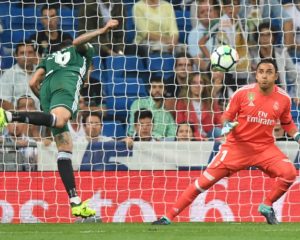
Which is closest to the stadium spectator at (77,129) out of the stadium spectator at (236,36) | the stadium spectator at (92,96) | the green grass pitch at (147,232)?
the stadium spectator at (92,96)

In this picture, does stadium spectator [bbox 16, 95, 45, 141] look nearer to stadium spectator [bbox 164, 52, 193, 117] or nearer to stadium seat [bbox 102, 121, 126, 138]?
stadium seat [bbox 102, 121, 126, 138]

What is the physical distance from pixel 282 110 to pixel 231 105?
51 cm

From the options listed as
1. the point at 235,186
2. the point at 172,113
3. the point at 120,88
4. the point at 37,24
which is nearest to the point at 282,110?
the point at 235,186

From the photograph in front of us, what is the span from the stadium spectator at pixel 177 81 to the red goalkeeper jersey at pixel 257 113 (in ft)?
9.43

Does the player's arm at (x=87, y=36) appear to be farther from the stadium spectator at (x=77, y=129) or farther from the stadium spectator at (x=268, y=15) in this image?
the stadium spectator at (x=268, y=15)

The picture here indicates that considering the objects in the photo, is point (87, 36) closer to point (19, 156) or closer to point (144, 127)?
point (19, 156)

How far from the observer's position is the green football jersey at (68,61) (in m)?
9.30

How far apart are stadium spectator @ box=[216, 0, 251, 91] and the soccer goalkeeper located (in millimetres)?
3524

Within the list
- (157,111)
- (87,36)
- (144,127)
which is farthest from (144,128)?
(87,36)

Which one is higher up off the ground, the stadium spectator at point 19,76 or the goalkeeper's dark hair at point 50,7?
the goalkeeper's dark hair at point 50,7

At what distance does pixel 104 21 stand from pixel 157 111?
1674 mm

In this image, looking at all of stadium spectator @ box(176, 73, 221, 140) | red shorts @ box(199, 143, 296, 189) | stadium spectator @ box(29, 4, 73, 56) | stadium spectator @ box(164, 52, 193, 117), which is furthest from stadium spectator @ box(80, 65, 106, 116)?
red shorts @ box(199, 143, 296, 189)

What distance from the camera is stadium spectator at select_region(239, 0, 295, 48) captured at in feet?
41.8

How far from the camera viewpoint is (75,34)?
41.6 feet
